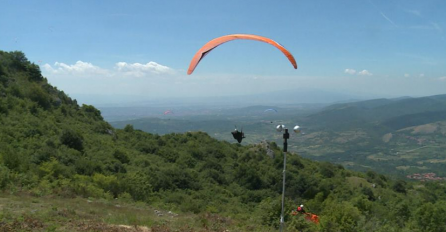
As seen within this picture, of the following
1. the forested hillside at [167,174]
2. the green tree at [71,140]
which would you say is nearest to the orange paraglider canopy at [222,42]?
the forested hillside at [167,174]

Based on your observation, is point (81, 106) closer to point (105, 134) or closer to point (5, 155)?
point (105, 134)

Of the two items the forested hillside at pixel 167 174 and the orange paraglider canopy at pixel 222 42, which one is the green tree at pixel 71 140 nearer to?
the forested hillside at pixel 167 174

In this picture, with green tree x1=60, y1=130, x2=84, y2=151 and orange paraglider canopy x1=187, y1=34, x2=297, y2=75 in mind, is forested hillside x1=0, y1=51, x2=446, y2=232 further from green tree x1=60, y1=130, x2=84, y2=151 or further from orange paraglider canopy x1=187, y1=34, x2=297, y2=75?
orange paraglider canopy x1=187, y1=34, x2=297, y2=75

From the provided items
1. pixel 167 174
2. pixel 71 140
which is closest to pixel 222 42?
pixel 167 174

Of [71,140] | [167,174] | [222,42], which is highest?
[222,42]

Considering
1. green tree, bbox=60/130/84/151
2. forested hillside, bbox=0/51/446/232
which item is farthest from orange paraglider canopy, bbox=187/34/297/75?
green tree, bbox=60/130/84/151

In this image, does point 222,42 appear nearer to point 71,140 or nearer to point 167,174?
point 167,174

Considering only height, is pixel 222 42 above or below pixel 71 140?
above

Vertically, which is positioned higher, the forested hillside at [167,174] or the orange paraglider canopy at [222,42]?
the orange paraglider canopy at [222,42]
